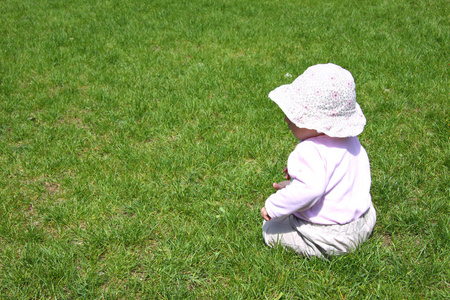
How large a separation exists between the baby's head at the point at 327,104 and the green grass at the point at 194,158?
87cm

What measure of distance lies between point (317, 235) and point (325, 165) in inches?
18.1

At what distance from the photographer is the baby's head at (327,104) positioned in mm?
1902

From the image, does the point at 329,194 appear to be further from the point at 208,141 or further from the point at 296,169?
the point at 208,141

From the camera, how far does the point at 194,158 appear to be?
337 centimetres

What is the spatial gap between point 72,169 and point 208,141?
1288mm

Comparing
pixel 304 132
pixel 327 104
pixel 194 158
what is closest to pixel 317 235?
pixel 304 132

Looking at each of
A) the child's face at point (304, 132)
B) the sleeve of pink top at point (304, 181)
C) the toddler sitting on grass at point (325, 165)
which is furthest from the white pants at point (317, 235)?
the child's face at point (304, 132)

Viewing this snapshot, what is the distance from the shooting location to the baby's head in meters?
1.90

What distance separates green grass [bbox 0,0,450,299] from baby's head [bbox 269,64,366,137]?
34.4 inches

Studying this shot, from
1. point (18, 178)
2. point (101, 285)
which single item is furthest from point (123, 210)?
point (18, 178)

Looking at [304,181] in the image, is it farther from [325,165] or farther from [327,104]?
[327,104]

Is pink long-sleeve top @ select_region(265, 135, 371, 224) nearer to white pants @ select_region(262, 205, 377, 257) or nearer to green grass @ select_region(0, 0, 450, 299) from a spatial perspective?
white pants @ select_region(262, 205, 377, 257)

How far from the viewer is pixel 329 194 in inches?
80.3

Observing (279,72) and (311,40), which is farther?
(311,40)
